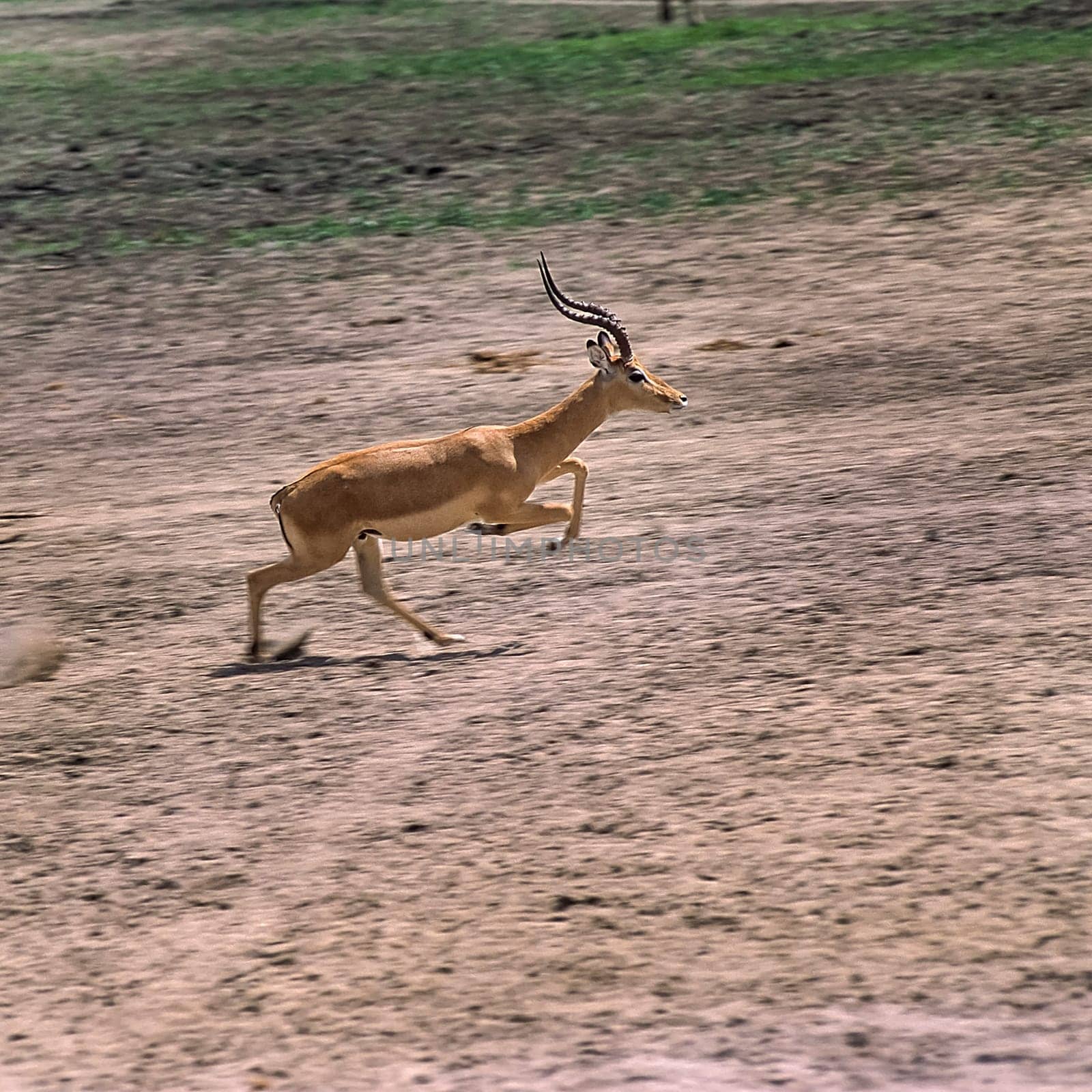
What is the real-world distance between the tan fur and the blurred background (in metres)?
0.49

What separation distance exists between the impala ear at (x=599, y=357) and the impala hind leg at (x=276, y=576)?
5.14 ft

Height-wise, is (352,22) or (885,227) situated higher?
(352,22)

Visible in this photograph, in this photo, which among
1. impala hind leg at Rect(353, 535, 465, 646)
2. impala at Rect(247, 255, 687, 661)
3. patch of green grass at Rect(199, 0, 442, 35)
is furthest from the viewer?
patch of green grass at Rect(199, 0, 442, 35)

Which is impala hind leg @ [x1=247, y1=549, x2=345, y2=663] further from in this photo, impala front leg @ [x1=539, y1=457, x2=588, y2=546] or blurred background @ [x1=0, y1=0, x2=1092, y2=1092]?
impala front leg @ [x1=539, y1=457, x2=588, y2=546]

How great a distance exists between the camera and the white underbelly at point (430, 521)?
306 inches

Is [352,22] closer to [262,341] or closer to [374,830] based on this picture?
[262,341]

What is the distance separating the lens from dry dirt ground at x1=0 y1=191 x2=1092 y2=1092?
5.31 metres

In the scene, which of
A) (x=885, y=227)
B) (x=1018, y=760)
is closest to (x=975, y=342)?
(x=885, y=227)

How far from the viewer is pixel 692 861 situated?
6.03 metres

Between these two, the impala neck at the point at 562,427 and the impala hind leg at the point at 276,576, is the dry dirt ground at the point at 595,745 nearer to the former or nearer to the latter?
the impala hind leg at the point at 276,576

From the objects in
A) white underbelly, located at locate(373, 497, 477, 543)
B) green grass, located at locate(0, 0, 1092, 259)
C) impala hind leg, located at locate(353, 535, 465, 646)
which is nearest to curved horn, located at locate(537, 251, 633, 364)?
white underbelly, located at locate(373, 497, 477, 543)

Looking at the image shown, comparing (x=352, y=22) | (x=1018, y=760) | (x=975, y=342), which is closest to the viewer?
(x=1018, y=760)

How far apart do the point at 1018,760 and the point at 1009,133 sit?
1167 cm

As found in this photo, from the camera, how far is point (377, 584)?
8.13 m
